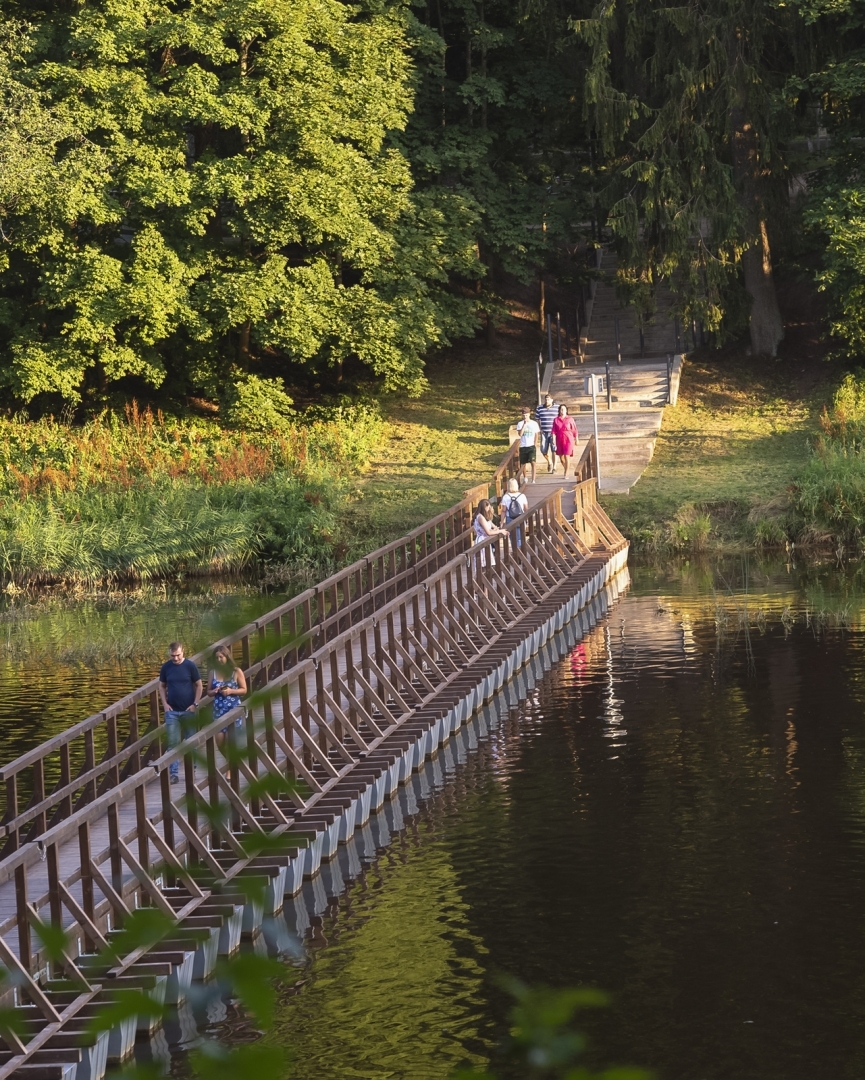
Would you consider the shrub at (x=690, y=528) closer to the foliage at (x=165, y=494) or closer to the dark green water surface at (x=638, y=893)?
the foliage at (x=165, y=494)

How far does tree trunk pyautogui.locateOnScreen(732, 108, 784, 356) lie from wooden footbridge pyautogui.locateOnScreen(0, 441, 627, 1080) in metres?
15.8

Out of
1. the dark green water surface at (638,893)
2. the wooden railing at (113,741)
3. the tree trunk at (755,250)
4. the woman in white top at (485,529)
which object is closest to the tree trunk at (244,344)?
the tree trunk at (755,250)

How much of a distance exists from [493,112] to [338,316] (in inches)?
351

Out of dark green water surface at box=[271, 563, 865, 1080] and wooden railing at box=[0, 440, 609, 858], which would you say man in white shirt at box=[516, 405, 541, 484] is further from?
dark green water surface at box=[271, 563, 865, 1080]

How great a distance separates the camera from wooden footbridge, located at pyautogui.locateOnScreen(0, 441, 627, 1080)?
304 centimetres

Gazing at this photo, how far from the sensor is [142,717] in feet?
60.5

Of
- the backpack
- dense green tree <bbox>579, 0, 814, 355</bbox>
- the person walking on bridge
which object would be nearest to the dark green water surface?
the backpack

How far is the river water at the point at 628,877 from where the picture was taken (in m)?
8.64

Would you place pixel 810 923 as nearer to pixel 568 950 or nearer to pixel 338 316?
pixel 568 950

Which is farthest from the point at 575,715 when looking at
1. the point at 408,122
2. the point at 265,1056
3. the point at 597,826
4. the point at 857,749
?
the point at 408,122

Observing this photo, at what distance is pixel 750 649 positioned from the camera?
2039 centimetres

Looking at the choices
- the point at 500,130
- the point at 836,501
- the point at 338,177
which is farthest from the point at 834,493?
the point at 500,130

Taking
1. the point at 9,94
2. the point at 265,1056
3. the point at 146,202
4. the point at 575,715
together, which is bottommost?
the point at 575,715

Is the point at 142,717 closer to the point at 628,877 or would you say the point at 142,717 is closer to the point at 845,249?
the point at 628,877
